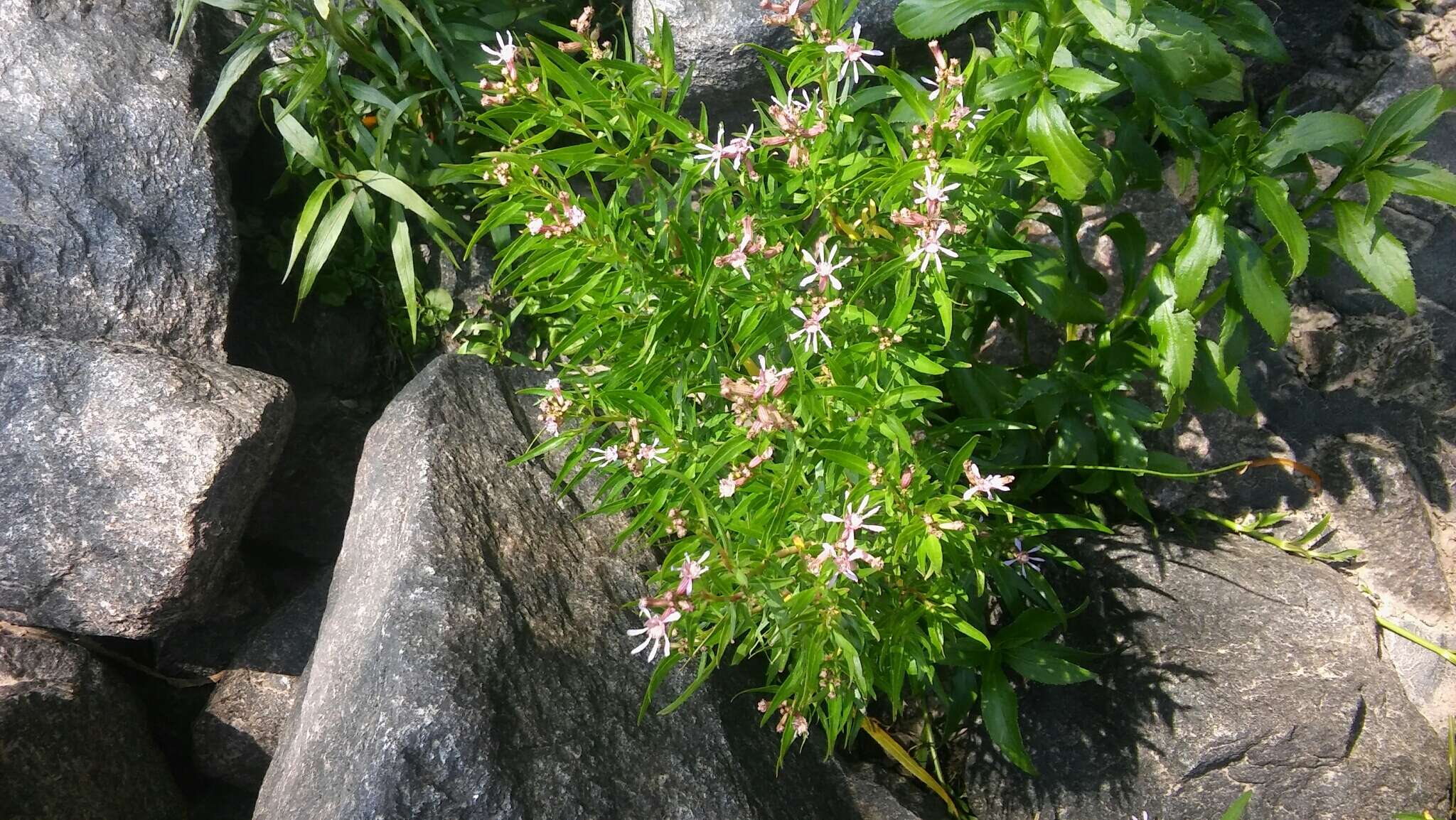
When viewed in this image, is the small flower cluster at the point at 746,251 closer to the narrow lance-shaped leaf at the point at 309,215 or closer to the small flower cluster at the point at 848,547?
the small flower cluster at the point at 848,547

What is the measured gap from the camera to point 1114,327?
2426 millimetres

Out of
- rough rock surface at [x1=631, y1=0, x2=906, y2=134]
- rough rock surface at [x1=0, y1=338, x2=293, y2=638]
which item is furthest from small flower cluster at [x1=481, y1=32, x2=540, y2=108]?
rough rock surface at [x1=0, y1=338, x2=293, y2=638]

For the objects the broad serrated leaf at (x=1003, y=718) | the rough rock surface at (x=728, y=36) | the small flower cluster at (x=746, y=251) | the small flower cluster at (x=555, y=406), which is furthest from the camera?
the rough rock surface at (x=728, y=36)

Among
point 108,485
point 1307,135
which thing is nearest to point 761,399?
point 1307,135

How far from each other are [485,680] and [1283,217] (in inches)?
79.9

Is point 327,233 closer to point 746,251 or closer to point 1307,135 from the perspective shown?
point 746,251

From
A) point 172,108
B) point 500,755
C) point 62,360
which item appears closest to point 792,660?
point 500,755

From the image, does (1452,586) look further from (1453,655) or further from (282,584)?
(282,584)

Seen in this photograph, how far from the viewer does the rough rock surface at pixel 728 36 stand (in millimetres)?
2906

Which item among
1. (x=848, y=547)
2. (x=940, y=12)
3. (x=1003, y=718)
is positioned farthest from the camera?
(x=1003, y=718)

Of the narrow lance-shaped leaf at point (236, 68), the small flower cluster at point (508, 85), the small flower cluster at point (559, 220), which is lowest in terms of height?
the small flower cluster at point (559, 220)

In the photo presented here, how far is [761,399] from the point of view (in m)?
1.71

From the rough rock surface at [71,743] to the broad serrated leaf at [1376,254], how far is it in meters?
3.43

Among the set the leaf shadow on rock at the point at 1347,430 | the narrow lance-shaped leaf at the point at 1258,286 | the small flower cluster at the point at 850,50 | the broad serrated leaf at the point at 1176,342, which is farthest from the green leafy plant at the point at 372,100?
the leaf shadow on rock at the point at 1347,430
